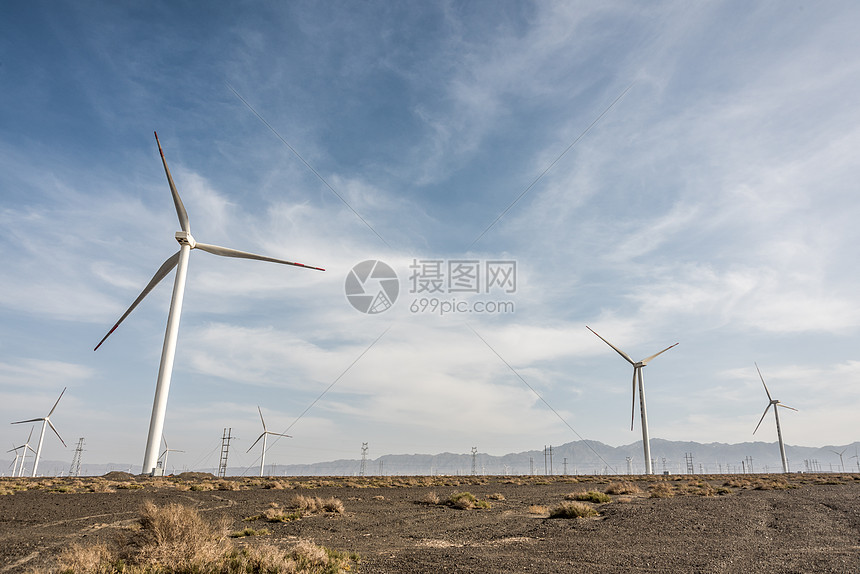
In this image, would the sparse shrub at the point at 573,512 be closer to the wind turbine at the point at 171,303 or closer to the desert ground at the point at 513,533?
the desert ground at the point at 513,533

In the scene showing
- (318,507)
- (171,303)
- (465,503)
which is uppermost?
(171,303)

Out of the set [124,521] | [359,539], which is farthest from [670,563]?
[124,521]

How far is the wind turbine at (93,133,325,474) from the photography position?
4281 cm

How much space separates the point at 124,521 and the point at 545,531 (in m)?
19.8

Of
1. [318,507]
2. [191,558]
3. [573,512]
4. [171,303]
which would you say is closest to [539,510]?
[573,512]

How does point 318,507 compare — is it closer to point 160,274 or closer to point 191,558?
point 191,558

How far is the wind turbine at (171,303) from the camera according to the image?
140 ft

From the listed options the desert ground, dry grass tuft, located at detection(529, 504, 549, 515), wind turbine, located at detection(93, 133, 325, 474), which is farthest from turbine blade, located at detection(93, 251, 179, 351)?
dry grass tuft, located at detection(529, 504, 549, 515)

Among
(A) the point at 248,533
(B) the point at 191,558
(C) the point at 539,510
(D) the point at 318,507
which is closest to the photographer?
(B) the point at 191,558

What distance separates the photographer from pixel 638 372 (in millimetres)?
90750

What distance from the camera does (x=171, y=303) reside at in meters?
46.6

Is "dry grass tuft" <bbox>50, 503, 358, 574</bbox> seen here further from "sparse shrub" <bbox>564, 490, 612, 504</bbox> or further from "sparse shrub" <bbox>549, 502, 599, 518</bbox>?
"sparse shrub" <bbox>564, 490, 612, 504</bbox>

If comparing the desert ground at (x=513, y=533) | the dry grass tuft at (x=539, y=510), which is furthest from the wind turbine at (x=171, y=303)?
the dry grass tuft at (x=539, y=510)

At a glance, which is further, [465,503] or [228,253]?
[228,253]
